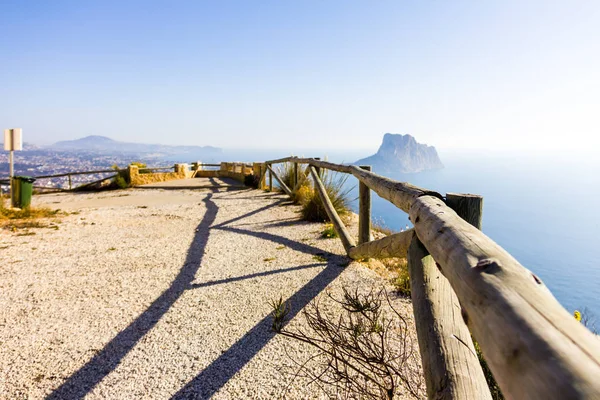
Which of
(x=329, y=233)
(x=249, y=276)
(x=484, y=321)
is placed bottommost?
(x=249, y=276)

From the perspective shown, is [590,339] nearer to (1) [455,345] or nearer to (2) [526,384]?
(2) [526,384]

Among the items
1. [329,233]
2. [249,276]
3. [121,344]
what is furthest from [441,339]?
[329,233]

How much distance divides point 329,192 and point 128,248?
3718mm

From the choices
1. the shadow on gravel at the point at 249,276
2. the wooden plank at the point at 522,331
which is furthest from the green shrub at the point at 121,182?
the wooden plank at the point at 522,331

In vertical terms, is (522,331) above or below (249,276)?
above

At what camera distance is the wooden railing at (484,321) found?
528 mm

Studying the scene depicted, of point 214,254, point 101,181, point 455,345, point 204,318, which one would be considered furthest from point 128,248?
point 101,181

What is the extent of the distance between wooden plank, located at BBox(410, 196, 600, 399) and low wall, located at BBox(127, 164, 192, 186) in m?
14.6

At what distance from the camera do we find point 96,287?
349 cm

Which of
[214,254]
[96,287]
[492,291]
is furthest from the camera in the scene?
[214,254]

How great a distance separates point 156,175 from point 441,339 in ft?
49.0

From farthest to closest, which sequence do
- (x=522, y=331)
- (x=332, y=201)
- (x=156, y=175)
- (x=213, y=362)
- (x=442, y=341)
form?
(x=156, y=175) < (x=332, y=201) < (x=213, y=362) < (x=442, y=341) < (x=522, y=331)

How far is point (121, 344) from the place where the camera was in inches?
98.3

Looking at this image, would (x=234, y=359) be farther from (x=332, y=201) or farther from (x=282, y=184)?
(x=282, y=184)
